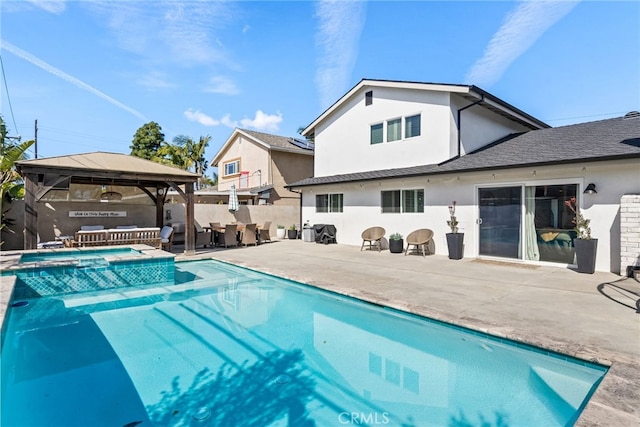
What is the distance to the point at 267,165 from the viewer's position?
2355 cm

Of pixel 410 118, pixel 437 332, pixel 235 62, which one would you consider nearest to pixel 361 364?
pixel 437 332

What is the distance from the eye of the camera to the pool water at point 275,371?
345 cm

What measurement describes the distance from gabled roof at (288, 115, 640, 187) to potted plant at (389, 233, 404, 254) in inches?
101

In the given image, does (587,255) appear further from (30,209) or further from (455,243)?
(30,209)

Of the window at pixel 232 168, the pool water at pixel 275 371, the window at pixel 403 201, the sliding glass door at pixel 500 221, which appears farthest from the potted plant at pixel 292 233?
the pool water at pixel 275 371

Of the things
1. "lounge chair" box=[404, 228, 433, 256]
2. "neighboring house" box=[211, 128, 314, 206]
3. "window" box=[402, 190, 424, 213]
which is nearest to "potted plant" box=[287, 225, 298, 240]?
"neighboring house" box=[211, 128, 314, 206]

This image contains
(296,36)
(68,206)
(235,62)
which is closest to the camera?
(68,206)

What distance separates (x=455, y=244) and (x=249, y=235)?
9.55m

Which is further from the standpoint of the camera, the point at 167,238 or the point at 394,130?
the point at 394,130

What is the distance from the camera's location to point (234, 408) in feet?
11.7

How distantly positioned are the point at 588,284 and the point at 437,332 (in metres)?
4.95

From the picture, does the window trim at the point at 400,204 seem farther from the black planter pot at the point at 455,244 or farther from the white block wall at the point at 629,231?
the white block wall at the point at 629,231

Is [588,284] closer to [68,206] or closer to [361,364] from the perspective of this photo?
[361,364]

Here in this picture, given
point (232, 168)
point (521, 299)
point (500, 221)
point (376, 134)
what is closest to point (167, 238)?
point (376, 134)
